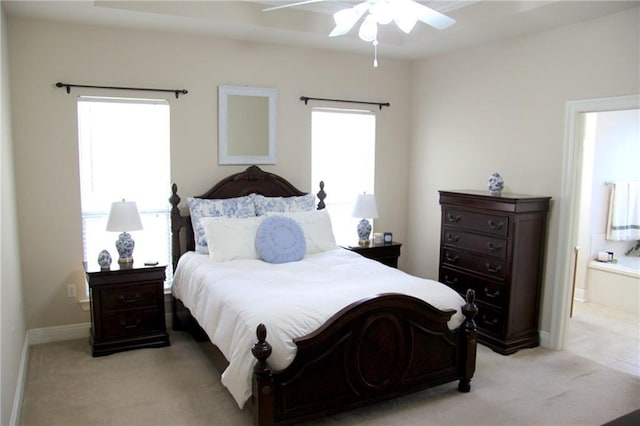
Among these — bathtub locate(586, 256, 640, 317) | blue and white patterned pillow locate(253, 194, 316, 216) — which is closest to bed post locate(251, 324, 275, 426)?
blue and white patterned pillow locate(253, 194, 316, 216)

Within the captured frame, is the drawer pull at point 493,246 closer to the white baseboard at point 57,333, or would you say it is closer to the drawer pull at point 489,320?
the drawer pull at point 489,320

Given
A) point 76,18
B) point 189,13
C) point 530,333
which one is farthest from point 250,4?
point 530,333

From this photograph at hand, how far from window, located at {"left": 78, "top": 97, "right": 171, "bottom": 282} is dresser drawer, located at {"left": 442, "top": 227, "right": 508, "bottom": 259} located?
253 centimetres

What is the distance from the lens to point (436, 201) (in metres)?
5.22

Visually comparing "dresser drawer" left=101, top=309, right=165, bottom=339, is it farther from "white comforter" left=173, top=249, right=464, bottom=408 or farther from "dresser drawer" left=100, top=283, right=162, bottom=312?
"white comforter" left=173, top=249, right=464, bottom=408

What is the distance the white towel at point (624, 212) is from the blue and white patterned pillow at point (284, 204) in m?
3.25

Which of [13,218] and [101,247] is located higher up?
[13,218]

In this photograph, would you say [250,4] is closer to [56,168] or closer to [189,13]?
[189,13]

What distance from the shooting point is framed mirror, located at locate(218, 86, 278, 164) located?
14.8 feet

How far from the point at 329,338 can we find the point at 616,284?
3824 mm

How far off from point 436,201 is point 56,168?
3.61m

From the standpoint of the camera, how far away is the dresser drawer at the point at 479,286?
155 inches

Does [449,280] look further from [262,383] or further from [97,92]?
A: [97,92]

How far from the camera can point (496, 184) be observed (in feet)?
13.5
